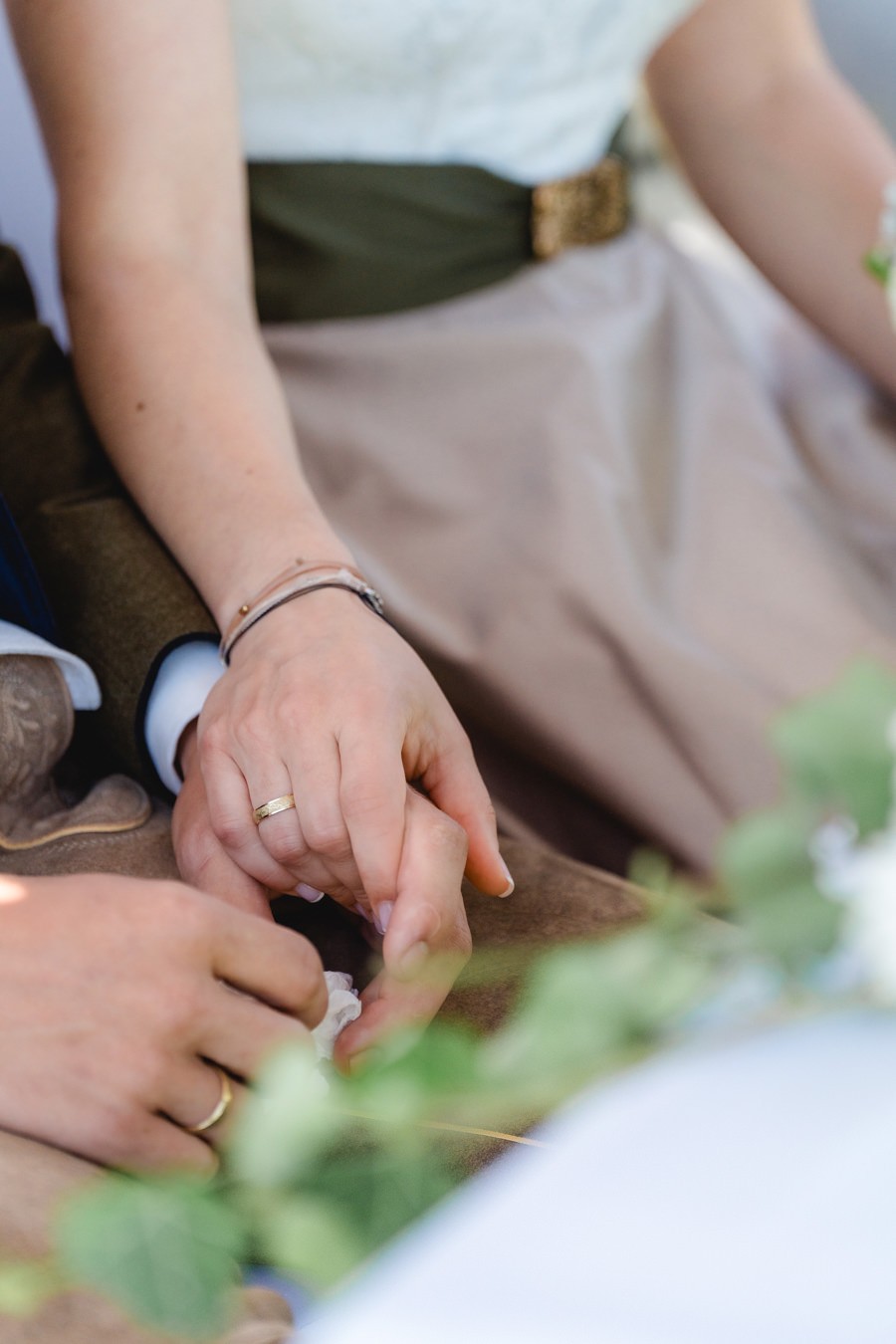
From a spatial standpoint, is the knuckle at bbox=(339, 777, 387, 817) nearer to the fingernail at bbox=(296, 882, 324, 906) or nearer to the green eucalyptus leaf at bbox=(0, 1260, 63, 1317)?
the fingernail at bbox=(296, 882, 324, 906)

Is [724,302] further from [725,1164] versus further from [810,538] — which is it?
[725,1164]

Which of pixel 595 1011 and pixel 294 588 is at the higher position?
pixel 595 1011

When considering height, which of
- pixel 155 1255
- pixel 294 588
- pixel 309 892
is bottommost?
pixel 309 892

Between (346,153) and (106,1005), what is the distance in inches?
28.4

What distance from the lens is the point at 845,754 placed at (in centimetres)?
24

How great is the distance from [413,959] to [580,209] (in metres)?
0.75

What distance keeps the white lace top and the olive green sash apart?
2 centimetres

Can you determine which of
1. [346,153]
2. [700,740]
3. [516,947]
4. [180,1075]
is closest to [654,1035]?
[180,1075]

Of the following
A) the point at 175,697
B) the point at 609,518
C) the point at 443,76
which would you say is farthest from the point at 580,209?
the point at 175,697

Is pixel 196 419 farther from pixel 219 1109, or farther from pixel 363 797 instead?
pixel 219 1109

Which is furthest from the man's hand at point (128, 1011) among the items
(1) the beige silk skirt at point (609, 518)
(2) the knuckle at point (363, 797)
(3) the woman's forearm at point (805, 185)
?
(3) the woman's forearm at point (805, 185)

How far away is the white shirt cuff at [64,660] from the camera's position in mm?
593

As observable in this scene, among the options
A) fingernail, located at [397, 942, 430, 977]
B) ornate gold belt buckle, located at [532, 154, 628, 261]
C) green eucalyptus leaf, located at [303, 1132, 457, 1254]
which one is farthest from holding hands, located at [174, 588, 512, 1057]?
ornate gold belt buckle, located at [532, 154, 628, 261]

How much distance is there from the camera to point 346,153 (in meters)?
0.94
